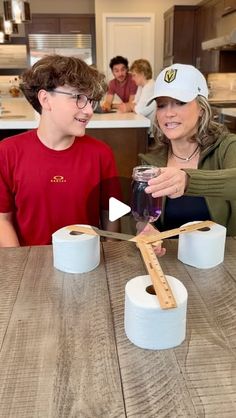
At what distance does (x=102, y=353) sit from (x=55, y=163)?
2.94ft

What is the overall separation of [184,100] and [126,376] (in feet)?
3.34

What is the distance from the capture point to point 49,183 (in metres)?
1.47

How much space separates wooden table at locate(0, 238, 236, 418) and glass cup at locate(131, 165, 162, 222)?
14 centimetres

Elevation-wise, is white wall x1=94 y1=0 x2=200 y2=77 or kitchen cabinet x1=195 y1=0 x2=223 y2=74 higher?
white wall x1=94 y1=0 x2=200 y2=77

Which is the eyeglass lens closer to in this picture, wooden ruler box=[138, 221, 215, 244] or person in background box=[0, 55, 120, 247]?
person in background box=[0, 55, 120, 247]

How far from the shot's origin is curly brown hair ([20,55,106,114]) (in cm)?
135

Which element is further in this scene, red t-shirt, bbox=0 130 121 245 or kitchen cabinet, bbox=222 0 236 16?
kitchen cabinet, bbox=222 0 236 16

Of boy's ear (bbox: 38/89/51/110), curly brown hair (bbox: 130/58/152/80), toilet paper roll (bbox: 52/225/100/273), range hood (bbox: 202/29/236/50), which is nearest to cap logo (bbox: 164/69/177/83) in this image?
boy's ear (bbox: 38/89/51/110)

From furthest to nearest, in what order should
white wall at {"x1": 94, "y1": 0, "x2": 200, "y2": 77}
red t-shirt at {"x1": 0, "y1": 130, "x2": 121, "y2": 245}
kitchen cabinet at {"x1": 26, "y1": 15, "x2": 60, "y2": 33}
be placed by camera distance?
kitchen cabinet at {"x1": 26, "y1": 15, "x2": 60, "y2": 33} → white wall at {"x1": 94, "y1": 0, "x2": 200, "y2": 77} → red t-shirt at {"x1": 0, "y1": 130, "x2": 121, "y2": 245}

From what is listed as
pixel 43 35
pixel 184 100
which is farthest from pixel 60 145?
pixel 43 35

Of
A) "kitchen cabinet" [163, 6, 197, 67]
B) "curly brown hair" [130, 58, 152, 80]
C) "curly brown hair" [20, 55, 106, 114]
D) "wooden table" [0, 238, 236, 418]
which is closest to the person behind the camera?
"wooden table" [0, 238, 236, 418]

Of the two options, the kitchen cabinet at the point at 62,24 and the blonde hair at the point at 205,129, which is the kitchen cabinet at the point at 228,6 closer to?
the kitchen cabinet at the point at 62,24

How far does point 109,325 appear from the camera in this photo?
796 millimetres

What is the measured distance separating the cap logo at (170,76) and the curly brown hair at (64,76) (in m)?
0.23
